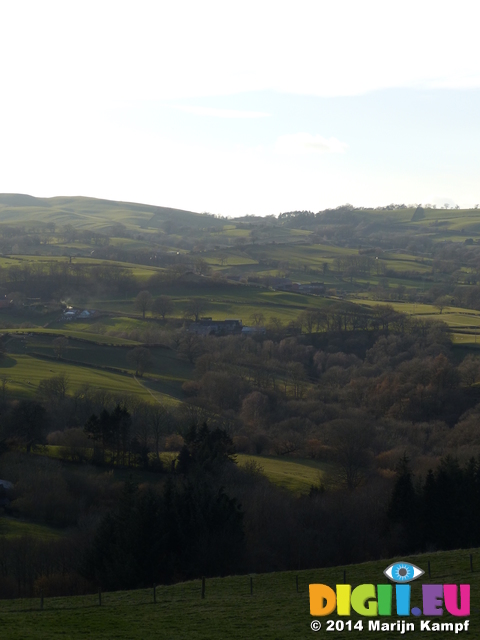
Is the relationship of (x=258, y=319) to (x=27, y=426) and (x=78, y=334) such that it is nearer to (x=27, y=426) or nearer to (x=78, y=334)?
(x=78, y=334)

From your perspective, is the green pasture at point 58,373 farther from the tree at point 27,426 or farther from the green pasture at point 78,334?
the tree at point 27,426

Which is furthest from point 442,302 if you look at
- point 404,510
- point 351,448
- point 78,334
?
point 404,510

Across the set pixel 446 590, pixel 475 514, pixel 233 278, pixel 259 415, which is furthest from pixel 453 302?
pixel 446 590

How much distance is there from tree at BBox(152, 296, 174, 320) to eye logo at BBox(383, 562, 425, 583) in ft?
258

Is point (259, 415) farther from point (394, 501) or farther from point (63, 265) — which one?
point (63, 265)

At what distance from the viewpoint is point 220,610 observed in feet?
55.8

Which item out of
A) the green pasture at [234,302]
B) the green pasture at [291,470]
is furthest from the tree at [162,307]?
the green pasture at [291,470]

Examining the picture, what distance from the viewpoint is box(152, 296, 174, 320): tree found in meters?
97.9

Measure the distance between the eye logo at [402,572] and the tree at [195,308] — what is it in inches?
3069

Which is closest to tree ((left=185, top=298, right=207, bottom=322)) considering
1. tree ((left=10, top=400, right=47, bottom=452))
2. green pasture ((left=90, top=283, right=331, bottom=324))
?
green pasture ((left=90, top=283, right=331, bottom=324))

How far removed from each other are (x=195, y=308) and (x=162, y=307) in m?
4.95

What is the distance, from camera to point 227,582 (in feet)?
67.2

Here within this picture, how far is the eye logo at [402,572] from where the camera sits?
18.7 meters

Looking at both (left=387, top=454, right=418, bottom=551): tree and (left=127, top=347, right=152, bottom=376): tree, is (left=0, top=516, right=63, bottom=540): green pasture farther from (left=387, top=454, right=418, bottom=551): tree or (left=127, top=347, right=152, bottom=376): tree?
(left=127, top=347, right=152, bottom=376): tree
